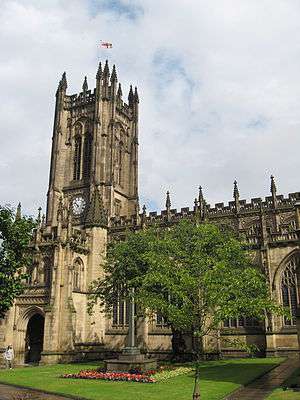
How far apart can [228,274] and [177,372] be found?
980 centimetres

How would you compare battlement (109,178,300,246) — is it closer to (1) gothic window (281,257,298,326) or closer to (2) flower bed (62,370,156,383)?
(1) gothic window (281,257,298,326)

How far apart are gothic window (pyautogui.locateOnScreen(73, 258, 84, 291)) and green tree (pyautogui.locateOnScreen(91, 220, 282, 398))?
12.8 feet

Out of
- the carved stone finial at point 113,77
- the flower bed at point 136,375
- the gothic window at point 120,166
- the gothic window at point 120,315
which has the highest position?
the carved stone finial at point 113,77

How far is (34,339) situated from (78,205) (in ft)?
72.4

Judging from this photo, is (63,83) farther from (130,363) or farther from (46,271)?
(130,363)

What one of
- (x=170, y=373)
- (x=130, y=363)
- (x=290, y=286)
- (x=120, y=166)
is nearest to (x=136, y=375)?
(x=130, y=363)

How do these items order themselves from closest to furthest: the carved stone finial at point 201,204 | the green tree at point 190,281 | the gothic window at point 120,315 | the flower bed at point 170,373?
the green tree at point 190,281, the flower bed at point 170,373, the gothic window at point 120,315, the carved stone finial at point 201,204

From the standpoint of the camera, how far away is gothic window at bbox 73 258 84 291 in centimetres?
3955

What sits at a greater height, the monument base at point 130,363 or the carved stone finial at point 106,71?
the carved stone finial at point 106,71

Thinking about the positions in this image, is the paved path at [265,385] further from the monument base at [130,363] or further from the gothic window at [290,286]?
the gothic window at [290,286]

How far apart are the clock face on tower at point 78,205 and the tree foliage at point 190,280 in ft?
71.6

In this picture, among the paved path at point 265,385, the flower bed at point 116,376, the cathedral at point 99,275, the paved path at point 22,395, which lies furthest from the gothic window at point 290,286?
the paved path at point 22,395

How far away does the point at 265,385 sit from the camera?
63.8ft

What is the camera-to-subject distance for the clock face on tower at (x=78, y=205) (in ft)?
187
